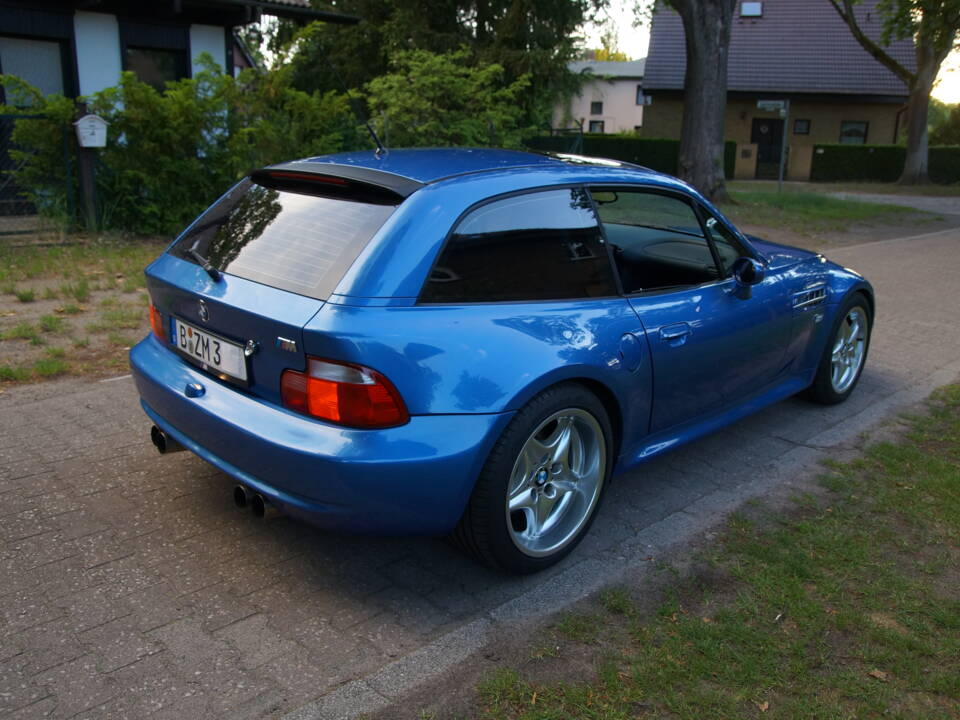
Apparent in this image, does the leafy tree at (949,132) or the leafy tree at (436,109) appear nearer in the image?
the leafy tree at (436,109)

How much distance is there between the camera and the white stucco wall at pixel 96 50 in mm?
14148

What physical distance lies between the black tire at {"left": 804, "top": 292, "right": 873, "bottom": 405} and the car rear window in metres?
3.21

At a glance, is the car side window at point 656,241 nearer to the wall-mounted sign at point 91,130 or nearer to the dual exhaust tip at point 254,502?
the dual exhaust tip at point 254,502

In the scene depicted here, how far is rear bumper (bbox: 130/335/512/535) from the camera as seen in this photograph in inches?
109

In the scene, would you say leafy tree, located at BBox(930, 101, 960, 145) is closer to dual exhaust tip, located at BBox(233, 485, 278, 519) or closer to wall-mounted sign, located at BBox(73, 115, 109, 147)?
wall-mounted sign, located at BBox(73, 115, 109, 147)

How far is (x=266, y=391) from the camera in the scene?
9.90 ft

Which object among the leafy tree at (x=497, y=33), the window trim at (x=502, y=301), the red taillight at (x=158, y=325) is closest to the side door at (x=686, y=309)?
the window trim at (x=502, y=301)

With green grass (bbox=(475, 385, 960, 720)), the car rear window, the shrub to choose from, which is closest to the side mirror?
green grass (bbox=(475, 385, 960, 720))

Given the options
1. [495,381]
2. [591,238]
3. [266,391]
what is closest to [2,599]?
[266,391]

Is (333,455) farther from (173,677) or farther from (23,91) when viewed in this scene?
(23,91)

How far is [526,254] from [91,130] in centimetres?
838

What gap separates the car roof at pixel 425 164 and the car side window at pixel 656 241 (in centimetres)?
16

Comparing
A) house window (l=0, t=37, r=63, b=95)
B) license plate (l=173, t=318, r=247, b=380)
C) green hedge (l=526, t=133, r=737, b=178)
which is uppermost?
house window (l=0, t=37, r=63, b=95)

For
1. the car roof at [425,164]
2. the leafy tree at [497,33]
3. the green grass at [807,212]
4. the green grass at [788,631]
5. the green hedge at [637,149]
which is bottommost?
the green grass at [788,631]
